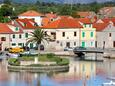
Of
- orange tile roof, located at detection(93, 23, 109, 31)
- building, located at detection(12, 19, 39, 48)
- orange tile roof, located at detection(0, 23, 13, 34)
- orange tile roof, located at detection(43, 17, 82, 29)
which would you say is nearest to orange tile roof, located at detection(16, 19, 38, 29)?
building, located at detection(12, 19, 39, 48)

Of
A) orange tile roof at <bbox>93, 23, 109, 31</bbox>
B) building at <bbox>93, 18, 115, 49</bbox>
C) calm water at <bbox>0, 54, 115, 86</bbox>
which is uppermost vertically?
orange tile roof at <bbox>93, 23, 109, 31</bbox>

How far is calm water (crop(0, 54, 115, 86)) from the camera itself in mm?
54719

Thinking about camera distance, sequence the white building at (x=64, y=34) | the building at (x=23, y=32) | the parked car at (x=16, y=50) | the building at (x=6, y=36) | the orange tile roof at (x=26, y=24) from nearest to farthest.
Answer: the parked car at (x=16, y=50) < the building at (x=6, y=36) < the building at (x=23, y=32) < the white building at (x=64, y=34) < the orange tile roof at (x=26, y=24)

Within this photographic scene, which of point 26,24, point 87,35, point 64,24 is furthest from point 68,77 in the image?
point 26,24

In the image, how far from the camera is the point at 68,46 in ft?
294

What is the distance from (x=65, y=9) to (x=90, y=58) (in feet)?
181

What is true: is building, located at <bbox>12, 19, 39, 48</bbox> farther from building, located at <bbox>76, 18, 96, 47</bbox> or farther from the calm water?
the calm water

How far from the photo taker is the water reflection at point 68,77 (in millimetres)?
54750

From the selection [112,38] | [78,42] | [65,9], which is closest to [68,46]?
[78,42]

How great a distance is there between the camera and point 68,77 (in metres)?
59.6

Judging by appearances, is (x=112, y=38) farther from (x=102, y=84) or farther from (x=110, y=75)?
(x=102, y=84)

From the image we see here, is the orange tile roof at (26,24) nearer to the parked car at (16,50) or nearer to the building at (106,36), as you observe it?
the parked car at (16,50)

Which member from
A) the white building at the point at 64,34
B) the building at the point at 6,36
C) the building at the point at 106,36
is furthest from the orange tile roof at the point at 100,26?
the building at the point at 6,36

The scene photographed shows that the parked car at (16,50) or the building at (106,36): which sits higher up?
the building at (106,36)
